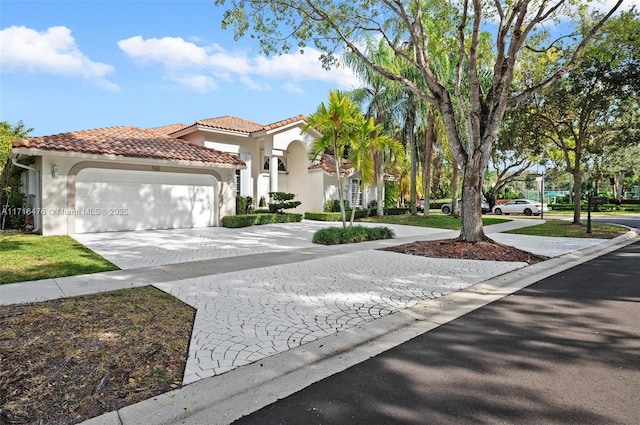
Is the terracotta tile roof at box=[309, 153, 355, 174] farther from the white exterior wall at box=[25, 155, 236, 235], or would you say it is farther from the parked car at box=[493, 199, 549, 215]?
the parked car at box=[493, 199, 549, 215]

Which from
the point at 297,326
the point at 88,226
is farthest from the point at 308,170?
the point at 297,326

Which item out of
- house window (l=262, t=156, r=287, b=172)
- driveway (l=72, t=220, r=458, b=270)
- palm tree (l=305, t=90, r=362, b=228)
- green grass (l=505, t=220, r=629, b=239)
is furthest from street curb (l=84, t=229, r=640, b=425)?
house window (l=262, t=156, r=287, b=172)

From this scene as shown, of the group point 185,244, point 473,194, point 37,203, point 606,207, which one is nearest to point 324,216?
point 185,244

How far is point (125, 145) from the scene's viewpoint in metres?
14.6

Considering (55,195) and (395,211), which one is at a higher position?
(55,195)

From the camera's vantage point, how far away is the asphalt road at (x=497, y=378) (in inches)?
103

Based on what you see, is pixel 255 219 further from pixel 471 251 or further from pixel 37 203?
pixel 471 251

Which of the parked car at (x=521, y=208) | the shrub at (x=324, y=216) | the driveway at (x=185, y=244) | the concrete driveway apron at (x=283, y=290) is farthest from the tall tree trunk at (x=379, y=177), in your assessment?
the parked car at (x=521, y=208)

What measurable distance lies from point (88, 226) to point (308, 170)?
1301cm

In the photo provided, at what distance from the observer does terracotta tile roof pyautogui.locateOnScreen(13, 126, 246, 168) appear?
12.7 metres

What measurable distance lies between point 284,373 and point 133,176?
538 inches

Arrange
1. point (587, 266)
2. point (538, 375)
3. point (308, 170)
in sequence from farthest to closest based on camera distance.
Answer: point (308, 170) < point (587, 266) < point (538, 375)

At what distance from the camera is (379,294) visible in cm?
577

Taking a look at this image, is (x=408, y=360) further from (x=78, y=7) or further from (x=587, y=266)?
(x=78, y=7)
